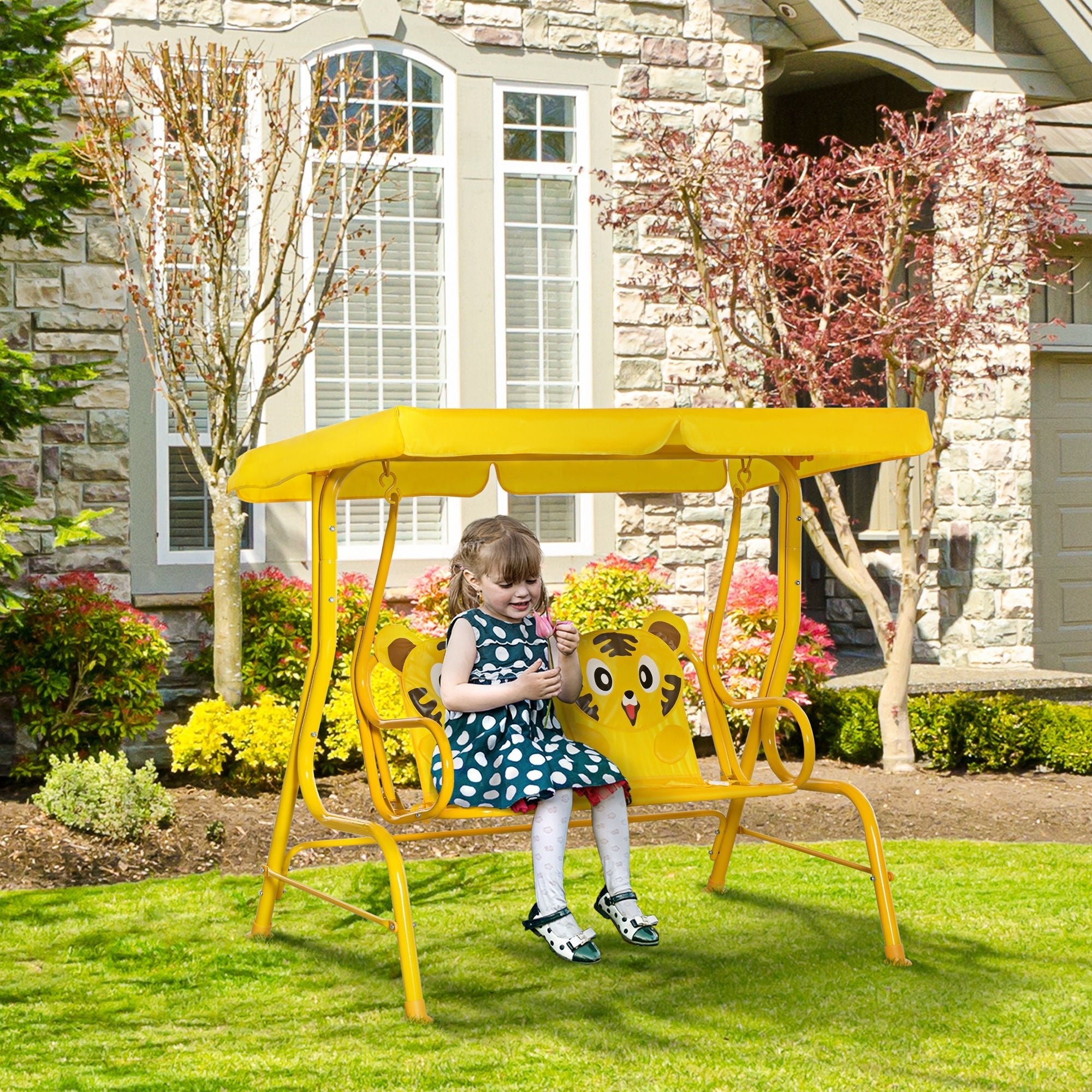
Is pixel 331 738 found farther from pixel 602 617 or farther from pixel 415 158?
pixel 415 158

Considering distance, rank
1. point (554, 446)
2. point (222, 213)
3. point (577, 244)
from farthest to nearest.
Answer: point (577, 244), point (222, 213), point (554, 446)

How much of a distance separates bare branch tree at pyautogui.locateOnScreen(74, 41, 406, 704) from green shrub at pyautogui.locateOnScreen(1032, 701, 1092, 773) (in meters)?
4.58

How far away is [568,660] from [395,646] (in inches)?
24.4

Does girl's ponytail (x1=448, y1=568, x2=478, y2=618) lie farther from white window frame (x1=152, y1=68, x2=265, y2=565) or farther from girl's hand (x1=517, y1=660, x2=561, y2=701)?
white window frame (x1=152, y1=68, x2=265, y2=565)

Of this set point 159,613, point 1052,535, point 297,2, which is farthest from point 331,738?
point 1052,535

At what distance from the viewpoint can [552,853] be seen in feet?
15.7

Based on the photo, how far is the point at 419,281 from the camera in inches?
378

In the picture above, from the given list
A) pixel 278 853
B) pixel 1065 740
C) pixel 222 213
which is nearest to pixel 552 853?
pixel 278 853

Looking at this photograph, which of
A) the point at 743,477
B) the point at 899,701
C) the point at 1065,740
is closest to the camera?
the point at 743,477

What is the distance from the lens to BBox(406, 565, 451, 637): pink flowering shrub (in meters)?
9.02

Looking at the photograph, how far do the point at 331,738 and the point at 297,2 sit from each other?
428 cm

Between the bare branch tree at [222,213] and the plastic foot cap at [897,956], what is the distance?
430cm

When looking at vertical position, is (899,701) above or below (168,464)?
below

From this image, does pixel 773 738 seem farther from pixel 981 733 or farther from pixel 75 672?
pixel 75 672
